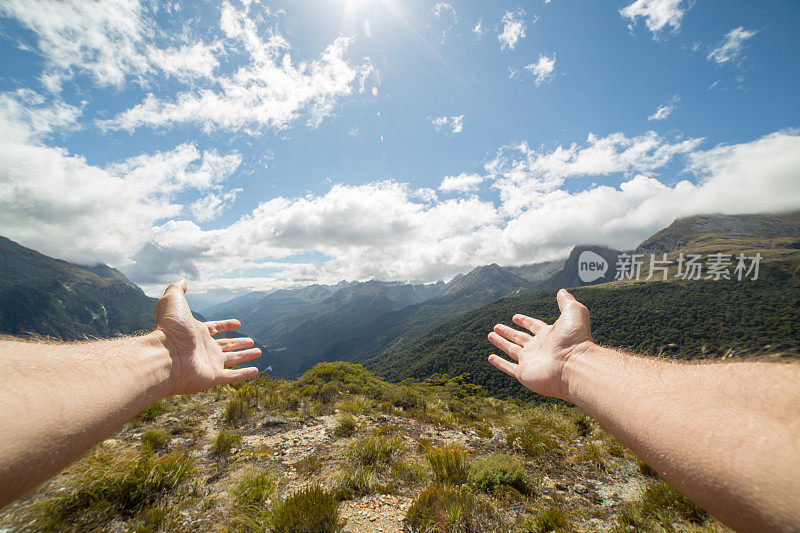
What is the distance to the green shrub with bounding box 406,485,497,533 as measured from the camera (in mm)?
3416

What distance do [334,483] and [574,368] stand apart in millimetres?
4033

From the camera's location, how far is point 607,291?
133375 mm

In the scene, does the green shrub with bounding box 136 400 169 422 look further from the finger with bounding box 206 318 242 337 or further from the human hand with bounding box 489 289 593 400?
the human hand with bounding box 489 289 593 400

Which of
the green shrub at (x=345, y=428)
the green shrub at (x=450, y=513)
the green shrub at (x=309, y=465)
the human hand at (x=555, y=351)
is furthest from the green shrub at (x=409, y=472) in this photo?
the human hand at (x=555, y=351)

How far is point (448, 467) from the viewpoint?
4.68m

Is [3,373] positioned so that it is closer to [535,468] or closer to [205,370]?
[205,370]

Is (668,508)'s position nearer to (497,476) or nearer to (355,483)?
(497,476)

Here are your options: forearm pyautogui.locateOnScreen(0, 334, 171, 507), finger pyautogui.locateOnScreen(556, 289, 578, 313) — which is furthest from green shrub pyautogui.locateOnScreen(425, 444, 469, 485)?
forearm pyautogui.locateOnScreen(0, 334, 171, 507)

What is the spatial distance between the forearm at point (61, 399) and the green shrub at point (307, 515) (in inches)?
78.1

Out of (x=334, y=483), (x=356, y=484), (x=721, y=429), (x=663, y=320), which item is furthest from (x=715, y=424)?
(x=663, y=320)

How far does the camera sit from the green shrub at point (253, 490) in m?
3.70

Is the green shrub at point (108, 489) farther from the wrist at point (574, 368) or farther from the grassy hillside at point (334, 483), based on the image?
the wrist at point (574, 368)

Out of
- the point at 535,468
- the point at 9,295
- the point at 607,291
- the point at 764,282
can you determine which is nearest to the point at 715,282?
the point at 764,282

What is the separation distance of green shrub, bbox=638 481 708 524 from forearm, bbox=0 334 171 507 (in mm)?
6700
